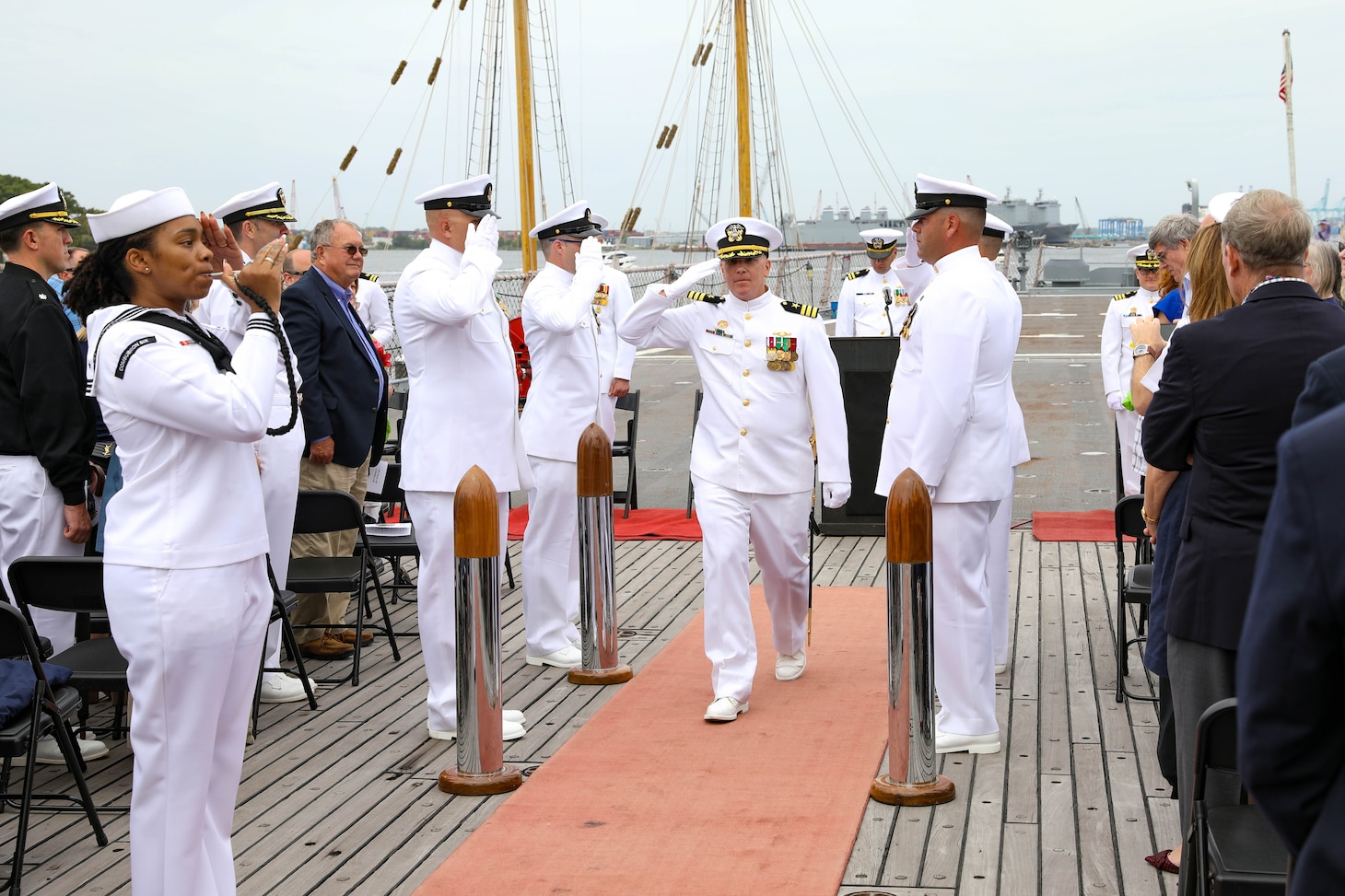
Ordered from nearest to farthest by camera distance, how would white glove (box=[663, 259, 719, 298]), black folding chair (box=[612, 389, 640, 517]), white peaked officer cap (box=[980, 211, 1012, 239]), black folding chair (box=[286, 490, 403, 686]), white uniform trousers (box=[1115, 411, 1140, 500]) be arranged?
white glove (box=[663, 259, 719, 298]) → black folding chair (box=[286, 490, 403, 686]) → white peaked officer cap (box=[980, 211, 1012, 239]) → white uniform trousers (box=[1115, 411, 1140, 500]) → black folding chair (box=[612, 389, 640, 517])

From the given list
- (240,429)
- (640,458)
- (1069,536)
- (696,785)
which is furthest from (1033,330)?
(240,429)

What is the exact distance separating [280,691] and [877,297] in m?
7.17

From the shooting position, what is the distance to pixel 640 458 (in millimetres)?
13938

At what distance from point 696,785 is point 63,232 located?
3.51 m

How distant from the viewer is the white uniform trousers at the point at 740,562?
565 cm

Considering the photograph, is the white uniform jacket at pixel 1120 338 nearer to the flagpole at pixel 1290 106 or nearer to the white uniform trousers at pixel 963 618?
the white uniform trousers at pixel 963 618

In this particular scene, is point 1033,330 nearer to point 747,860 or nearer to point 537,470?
point 537,470

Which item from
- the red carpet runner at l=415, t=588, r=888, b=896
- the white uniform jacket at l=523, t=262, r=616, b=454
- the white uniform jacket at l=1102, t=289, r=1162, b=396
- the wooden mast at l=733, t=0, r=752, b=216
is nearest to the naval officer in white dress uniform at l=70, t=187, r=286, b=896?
the red carpet runner at l=415, t=588, r=888, b=896

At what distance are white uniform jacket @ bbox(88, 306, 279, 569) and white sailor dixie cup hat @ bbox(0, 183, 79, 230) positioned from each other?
2498 mm

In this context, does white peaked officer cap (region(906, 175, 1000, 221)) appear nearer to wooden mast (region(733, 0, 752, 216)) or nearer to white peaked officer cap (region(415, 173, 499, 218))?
white peaked officer cap (region(415, 173, 499, 218))

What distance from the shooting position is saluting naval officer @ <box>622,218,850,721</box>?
5676 millimetres

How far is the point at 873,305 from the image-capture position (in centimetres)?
1185

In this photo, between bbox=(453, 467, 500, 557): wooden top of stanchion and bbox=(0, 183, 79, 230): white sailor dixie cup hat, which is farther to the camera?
bbox=(0, 183, 79, 230): white sailor dixie cup hat

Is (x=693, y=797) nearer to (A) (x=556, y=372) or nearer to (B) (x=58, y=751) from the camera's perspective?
(B) (x=58, y=751)
